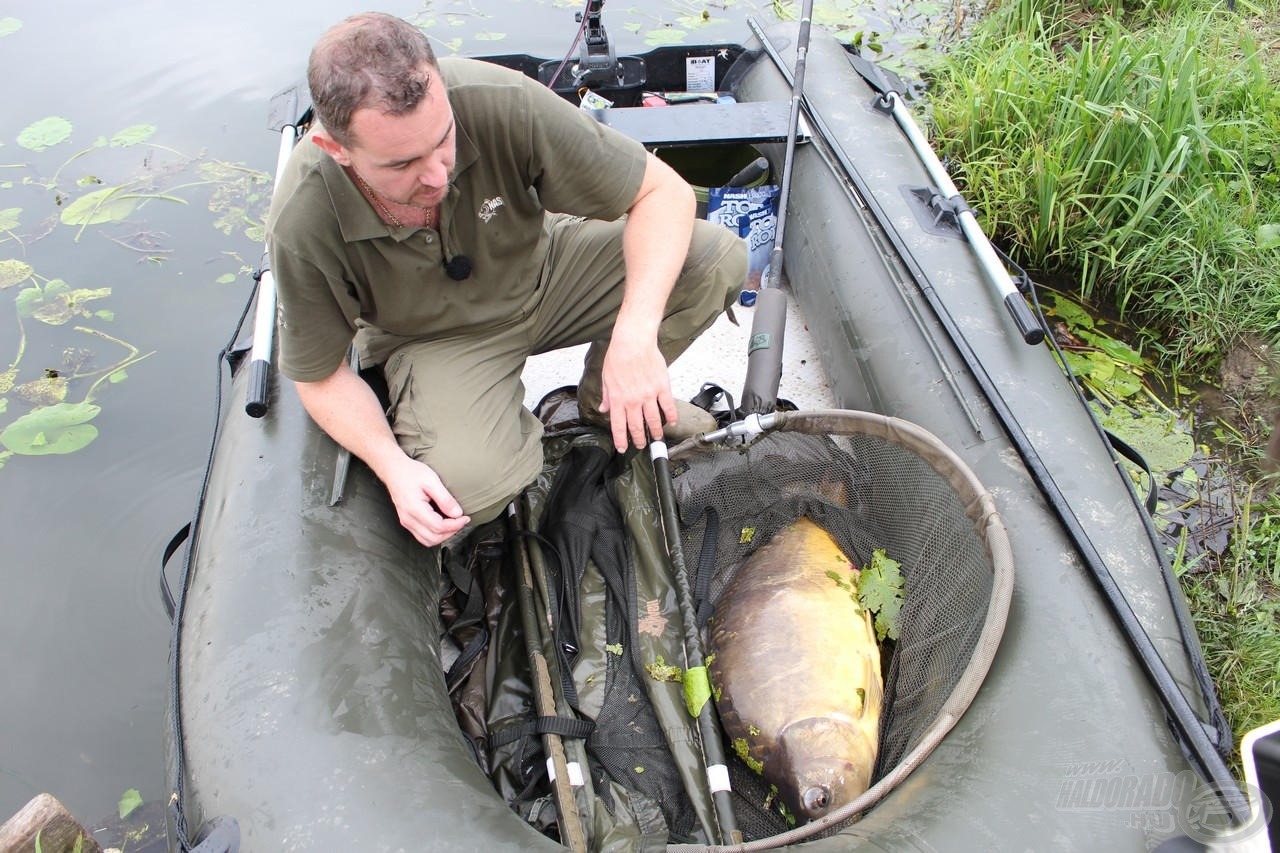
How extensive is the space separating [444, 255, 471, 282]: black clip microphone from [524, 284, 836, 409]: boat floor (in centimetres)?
98

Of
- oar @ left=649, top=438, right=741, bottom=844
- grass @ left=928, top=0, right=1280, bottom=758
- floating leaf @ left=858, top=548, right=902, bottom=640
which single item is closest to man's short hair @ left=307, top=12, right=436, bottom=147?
oar @ left=649, top=438, right=741, bottom=844

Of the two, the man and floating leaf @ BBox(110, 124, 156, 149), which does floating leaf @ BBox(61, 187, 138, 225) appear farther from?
the man

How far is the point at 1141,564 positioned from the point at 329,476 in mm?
1852

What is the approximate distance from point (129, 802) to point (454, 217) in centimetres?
182

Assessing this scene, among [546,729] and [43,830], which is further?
[546,729]

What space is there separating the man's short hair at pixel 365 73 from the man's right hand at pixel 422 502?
29.9 inches

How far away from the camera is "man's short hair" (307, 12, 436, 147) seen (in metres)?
1.67

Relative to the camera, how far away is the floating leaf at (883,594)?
85.9 inches

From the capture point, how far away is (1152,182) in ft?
11.7

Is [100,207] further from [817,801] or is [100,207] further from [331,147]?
[817,801]

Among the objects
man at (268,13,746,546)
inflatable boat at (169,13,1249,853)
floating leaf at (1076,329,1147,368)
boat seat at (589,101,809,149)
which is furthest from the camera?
floating leaf at (1076,329,1147,368)

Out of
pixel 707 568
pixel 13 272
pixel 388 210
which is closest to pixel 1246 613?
pixel 707 568

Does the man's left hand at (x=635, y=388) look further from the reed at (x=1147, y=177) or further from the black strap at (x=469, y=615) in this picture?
the reed at (x=1147, y=177)

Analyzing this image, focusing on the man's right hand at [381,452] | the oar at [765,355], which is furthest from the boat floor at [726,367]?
the man's right hand at [381,452]
